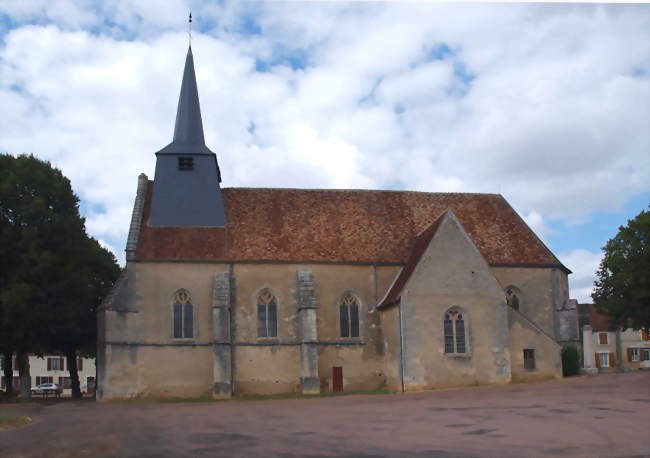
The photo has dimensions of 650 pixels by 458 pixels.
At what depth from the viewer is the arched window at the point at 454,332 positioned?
1348 inches

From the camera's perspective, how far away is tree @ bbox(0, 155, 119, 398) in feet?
112

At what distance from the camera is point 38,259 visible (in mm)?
34250

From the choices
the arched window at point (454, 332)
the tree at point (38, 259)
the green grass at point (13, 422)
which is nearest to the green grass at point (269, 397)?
the arched window at point (454, 332)

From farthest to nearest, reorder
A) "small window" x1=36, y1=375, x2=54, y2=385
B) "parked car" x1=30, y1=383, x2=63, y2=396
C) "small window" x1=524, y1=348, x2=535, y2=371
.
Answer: "small window" x1=36, y1=375, x2=54, y2=385 → "parked car" x1=30, y1=383, x2=63, y2=396 → "small window" x1=524, y1=348, x2=535, y2=371

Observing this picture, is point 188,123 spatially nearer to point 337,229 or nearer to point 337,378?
point 337,229

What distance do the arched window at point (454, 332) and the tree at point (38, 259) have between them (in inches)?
748

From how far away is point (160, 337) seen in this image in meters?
35.4

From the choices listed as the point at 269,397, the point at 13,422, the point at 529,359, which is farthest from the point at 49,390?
the point at 529,359

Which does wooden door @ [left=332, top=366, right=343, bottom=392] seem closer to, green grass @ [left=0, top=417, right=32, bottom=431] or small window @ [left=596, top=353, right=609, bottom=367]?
green grass @ [left=0, top=417, right=32, bottom=431]

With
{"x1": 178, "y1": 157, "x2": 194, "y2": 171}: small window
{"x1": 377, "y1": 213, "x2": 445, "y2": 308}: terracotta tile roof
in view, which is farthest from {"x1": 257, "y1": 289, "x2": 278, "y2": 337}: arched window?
{"x1": 178, "y1": 157, "x2": 194, "y2": 171}: small window

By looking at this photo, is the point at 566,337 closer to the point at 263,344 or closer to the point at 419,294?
the point at 419,294

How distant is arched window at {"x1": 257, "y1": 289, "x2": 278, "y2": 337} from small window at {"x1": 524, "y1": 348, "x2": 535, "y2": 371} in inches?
499

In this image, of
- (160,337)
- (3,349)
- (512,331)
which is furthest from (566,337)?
(3,349)

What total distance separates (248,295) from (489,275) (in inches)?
484
